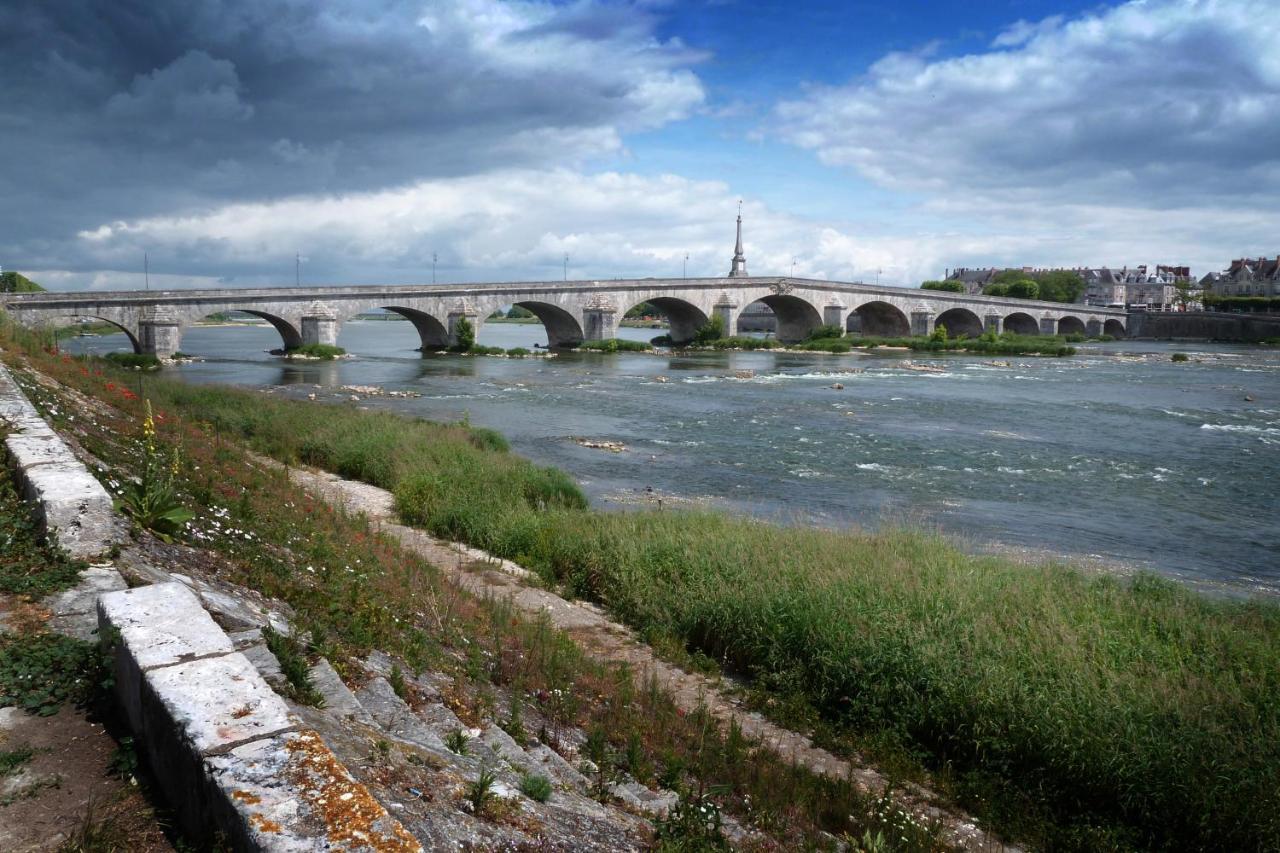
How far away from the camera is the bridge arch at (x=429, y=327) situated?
5658cm

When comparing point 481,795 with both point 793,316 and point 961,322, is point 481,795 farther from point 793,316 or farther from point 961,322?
point 961,322

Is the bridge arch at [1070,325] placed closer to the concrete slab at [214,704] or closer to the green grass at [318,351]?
the green grass at [318,351]

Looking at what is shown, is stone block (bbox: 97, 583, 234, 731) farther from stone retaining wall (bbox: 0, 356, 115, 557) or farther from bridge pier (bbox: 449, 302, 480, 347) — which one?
bridge pier (bbox: 449, 302, 480, 347)

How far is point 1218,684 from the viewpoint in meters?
6.53

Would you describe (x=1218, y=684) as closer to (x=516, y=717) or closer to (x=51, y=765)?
(x=516, y=717)

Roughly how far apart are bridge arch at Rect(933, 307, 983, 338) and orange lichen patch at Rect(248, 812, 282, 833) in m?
87.0

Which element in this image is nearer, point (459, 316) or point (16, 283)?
point (459, 316)

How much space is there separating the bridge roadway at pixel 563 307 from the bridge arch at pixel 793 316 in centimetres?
11

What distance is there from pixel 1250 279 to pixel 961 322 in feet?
251

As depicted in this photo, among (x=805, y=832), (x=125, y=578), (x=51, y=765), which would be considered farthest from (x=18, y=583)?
(x=805, y=832)

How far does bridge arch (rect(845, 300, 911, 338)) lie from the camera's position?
81.3 meters

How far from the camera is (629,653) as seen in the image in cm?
805

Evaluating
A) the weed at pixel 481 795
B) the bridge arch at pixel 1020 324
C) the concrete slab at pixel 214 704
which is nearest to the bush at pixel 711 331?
the bridge arch at pixel 1020 324

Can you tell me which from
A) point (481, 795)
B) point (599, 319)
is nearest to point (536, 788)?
point (481, 795)
